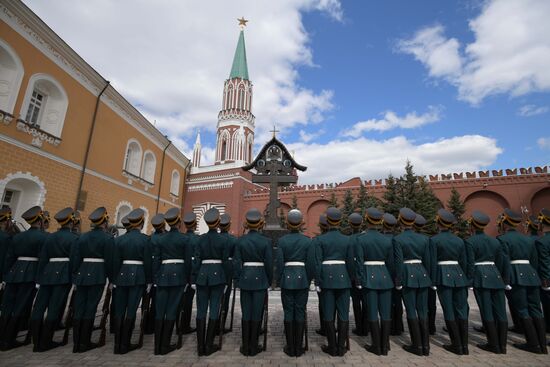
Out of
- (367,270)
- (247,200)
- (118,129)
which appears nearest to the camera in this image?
(367,270)

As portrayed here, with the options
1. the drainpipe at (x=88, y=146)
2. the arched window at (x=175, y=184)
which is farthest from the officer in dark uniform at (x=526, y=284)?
the arched window at (x=175, y=184)

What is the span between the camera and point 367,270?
4.41m

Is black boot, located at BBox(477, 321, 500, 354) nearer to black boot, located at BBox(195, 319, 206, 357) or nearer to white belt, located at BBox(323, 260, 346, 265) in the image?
white belt, located at BBox(323, 260, 346, 265)

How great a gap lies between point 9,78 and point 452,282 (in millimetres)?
15024

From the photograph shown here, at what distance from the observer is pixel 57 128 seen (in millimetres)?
12398

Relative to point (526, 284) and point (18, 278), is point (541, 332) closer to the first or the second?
point (526, 284)

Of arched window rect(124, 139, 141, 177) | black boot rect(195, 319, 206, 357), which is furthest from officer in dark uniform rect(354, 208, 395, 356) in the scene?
arched window rect(124, 139, 141, 177)

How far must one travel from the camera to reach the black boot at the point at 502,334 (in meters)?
4.25

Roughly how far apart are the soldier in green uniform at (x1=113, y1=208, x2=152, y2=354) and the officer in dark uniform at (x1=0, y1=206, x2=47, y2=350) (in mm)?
1416

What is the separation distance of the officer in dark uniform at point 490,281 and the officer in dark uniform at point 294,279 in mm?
2706

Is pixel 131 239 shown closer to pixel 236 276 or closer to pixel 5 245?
pixel 236 276

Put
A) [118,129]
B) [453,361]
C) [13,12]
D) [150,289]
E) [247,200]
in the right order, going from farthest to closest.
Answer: [247,200], [118,129], [13,12], [150,289], [453,361]

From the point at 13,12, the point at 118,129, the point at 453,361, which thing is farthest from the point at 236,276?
the point at 118,129

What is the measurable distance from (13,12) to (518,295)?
1681 centimetres
